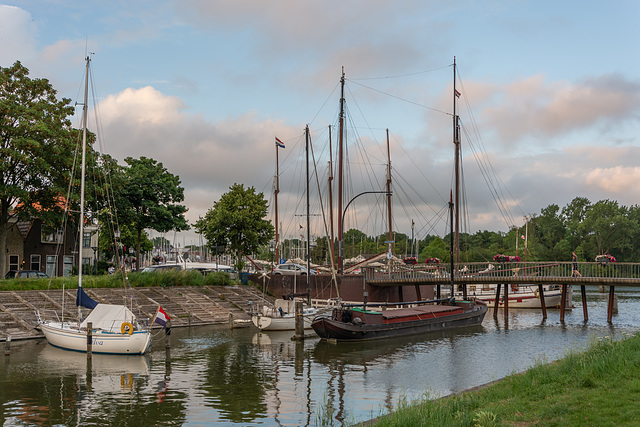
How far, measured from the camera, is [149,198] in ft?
194

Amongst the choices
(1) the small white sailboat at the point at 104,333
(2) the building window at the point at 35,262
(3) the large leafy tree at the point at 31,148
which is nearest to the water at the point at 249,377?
(1) the small white sailboat at the point at 104,333

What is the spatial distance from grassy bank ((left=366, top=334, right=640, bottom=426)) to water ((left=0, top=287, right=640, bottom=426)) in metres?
3.47

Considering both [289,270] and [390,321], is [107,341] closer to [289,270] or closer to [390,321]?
[390,321]

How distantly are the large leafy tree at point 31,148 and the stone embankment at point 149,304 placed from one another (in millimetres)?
8783

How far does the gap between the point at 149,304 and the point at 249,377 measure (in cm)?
2202

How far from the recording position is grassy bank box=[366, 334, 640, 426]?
40.1 feet

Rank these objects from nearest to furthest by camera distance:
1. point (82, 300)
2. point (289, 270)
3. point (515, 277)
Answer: point (82, 300) < point (515, 277) < point (289, 270)

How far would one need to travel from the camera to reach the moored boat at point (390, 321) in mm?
35594

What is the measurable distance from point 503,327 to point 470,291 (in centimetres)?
3180

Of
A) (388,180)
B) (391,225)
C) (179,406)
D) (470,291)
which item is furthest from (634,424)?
(470,291)

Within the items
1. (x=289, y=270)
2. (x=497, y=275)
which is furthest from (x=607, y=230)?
(x=289, y=270)

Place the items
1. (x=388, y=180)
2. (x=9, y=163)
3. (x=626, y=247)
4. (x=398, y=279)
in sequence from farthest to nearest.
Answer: (x=626, y=247) → (x=388, y=180) → (x=398, y=279) → (x=9, y=163)

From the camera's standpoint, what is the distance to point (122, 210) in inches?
2223

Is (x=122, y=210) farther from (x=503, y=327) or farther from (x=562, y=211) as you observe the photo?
(x=562, y=211)
